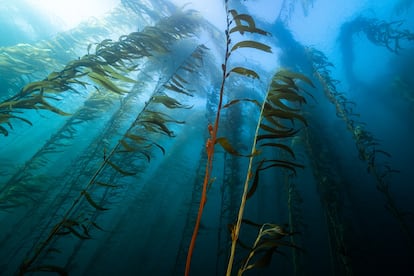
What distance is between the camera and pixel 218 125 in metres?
2.19

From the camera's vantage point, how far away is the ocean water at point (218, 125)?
152cm

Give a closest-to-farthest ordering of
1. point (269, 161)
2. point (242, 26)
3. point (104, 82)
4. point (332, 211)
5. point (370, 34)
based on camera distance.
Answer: point (269, 161) → point (242, 26) → point (104, 82) → point (332, 211) → point (370, 34)

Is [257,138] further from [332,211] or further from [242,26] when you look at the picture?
[332,211]

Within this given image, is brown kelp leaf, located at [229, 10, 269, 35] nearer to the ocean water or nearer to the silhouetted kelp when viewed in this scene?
the ocean water

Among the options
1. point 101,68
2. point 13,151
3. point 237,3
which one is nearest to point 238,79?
point 237,3

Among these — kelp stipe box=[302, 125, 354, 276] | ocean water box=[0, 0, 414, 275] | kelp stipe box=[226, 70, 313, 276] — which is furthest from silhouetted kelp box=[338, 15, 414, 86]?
kelp stipe box=[226, 70, 313, 276]

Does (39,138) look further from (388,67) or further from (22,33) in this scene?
(388,67)

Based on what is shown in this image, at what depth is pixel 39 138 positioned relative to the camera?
3819 cm

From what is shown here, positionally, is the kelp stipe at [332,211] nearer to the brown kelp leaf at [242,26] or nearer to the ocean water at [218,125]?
the ocean water at [218,125]

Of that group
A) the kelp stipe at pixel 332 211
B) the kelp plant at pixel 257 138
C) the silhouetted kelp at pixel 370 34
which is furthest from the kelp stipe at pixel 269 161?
the silhouetted kelp at pixel 370 34

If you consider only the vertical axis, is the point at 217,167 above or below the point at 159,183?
above

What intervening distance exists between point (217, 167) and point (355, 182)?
19.4 m

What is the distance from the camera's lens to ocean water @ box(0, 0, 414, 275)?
1518 mm

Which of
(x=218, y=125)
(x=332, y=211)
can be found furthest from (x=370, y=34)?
(x=218, y=125)
